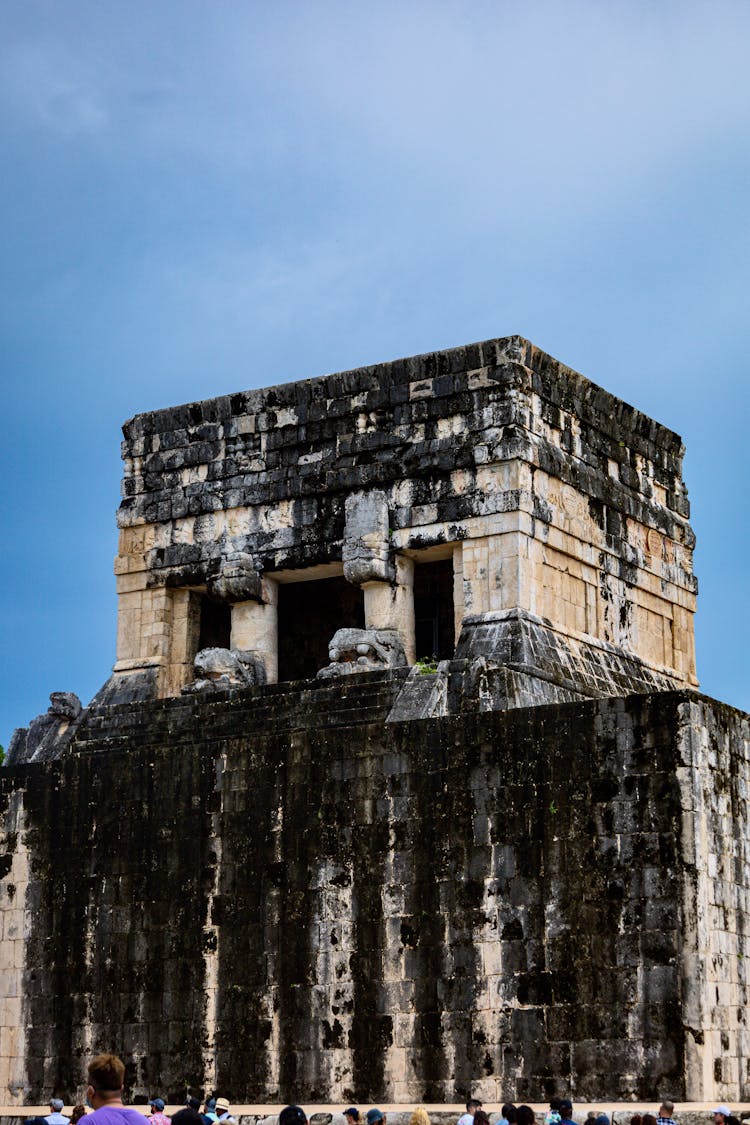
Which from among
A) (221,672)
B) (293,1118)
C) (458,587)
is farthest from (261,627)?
(293,1118)

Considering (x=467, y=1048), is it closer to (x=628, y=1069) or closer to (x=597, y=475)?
(x=628, y=1069)

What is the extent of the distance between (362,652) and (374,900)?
142 inches

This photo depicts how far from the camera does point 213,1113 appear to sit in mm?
19531

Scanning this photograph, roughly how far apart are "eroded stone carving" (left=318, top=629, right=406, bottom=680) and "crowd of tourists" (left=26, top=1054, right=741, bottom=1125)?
5.56 metres

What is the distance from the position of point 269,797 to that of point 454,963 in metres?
3.25

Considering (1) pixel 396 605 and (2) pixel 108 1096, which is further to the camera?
(1) pixel 396 605

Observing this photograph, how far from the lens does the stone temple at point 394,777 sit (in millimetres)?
20422

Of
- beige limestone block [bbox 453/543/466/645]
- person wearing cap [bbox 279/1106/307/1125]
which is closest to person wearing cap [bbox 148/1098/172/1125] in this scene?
person wearing cap [bbox 279/1106/307/1125]

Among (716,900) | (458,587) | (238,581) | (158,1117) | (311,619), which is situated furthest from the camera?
(311,619)

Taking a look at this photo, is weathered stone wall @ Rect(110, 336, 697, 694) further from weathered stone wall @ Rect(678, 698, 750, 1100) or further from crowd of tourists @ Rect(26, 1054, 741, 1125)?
crowd of tourists @ Rect(26, 1054, 741, 1125)

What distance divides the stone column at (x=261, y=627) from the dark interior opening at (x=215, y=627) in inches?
56.4

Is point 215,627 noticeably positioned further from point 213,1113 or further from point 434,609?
point 213,1113

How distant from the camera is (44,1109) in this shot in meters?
22.6

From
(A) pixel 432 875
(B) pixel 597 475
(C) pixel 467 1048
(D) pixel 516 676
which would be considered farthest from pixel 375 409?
(C) pixel 467 1048
